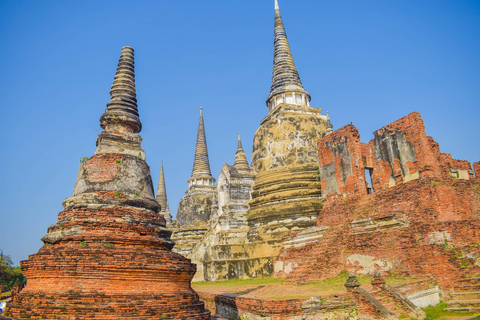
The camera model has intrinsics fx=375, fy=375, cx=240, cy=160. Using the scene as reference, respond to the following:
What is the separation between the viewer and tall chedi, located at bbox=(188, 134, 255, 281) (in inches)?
686

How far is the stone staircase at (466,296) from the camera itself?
9344 millimetres

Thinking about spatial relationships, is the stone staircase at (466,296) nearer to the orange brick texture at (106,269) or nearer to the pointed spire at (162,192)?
the orange brick texture at (106,269)

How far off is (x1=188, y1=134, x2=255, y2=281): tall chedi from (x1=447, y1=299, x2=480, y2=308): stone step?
9125mm

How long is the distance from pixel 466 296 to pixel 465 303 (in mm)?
279

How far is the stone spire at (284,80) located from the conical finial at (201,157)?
455 inches

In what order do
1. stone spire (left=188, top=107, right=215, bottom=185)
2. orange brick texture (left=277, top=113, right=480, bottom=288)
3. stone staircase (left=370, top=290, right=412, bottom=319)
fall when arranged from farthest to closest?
stone spire (left=188, top=107, right=215, bottom=185) → orange brick texture (left=277, top=113, right=480, bottom=288) → stone staircase (left=370, top=290, right=412, bottom=319)

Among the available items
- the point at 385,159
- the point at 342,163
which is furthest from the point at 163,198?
the point at 385,159

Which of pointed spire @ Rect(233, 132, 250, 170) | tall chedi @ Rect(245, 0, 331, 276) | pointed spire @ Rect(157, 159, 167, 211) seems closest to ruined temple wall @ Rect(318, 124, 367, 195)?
tall chedi @ Rect(245, 0, 331, 276)

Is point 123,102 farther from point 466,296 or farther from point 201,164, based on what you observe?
point 201,164

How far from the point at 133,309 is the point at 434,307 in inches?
300

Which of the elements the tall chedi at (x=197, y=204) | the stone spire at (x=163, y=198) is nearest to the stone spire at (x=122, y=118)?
the tall chedi at (x=197, y=204)

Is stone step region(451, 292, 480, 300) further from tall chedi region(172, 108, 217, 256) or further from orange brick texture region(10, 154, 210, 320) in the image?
tall chedi region(172, 108, 217, 256)

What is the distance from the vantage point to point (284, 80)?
22812 millimetres

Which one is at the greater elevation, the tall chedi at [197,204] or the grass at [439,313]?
the tall chedi at [197,204]
